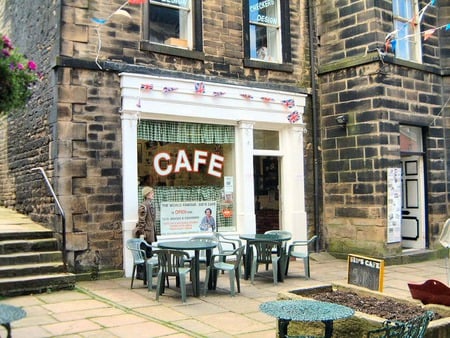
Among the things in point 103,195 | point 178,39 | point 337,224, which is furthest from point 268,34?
point 103,195

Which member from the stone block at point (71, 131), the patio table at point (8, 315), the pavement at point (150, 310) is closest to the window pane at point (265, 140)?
the pavement at point (150, 310)

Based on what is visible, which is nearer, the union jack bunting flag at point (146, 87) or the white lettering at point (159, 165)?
the union jack bunting flag at point (146, 87)

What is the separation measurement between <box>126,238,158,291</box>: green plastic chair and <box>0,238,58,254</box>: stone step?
1399 mm

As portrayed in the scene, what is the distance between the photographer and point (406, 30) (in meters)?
11.9

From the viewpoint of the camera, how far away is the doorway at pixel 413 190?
1176 centimetres

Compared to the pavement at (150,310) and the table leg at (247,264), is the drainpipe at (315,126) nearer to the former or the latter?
the pavement at (150,310)

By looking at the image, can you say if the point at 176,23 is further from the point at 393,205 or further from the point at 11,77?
the point at 11,77

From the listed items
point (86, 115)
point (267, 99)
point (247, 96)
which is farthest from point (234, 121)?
point (86, 115)

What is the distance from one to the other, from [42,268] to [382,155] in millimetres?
6998

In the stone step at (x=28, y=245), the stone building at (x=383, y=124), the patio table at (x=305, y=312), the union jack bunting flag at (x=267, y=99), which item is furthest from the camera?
the union jack bunting flag at (x=267, y=99)

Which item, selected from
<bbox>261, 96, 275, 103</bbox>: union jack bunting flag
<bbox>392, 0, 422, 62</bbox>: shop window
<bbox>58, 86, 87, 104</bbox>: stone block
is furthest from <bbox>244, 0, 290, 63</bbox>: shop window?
<bbox>58, 86, 87, 104</bbox>: stone block

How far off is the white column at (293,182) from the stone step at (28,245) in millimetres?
5142

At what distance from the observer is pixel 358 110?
36.4 feet

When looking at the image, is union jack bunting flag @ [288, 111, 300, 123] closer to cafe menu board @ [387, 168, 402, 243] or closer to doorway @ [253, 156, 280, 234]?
doorway @ [253, 156, 280, 234]
